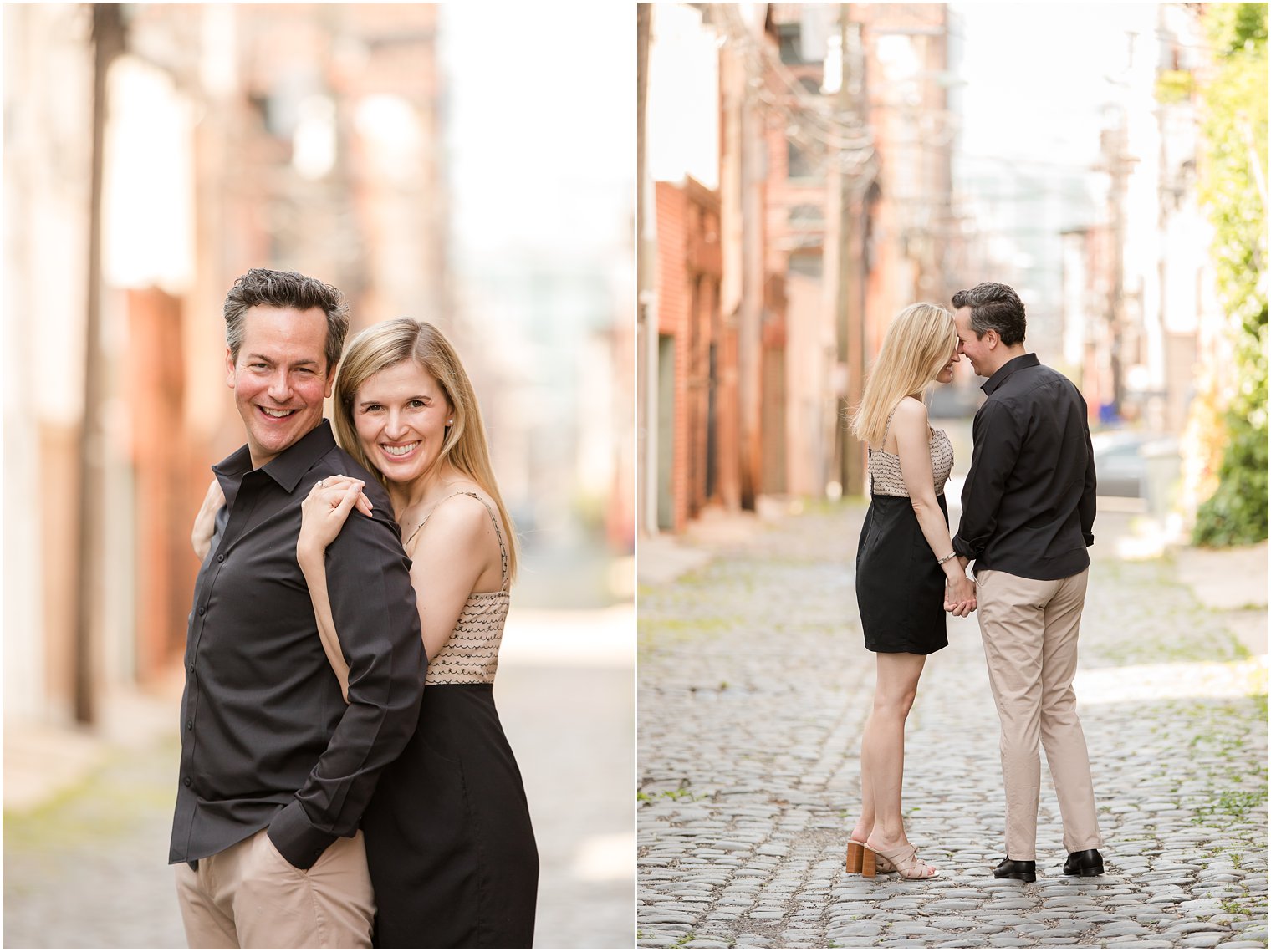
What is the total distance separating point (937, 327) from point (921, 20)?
1.43m

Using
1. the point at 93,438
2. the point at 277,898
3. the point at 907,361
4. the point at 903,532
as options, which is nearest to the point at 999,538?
the point at 903,532

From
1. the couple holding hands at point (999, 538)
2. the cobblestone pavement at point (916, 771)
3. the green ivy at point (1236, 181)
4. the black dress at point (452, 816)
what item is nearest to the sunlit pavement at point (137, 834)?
the cobblestone pavement at point (916, 771)

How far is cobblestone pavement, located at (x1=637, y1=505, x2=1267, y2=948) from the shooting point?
3881 millimetres

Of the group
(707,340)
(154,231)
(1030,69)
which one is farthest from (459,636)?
(154,231)

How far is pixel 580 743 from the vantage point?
21.3 metres

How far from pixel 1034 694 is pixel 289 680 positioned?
2.00m

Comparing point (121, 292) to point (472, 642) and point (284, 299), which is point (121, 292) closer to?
point (284, 299)

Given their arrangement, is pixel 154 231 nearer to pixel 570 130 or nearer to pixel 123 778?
pixel 123 778

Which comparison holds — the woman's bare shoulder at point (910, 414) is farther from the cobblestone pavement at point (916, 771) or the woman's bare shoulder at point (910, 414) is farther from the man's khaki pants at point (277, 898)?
the man's khaki pants at point (277, 898)

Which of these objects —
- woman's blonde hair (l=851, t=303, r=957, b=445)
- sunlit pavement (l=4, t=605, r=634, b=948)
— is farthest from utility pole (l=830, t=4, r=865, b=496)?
sunlit pavement (l=4, t=605, r=634, b=948)

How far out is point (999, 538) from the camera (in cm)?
362

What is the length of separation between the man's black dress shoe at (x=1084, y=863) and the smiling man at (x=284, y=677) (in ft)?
6.61

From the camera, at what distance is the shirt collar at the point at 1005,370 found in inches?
142

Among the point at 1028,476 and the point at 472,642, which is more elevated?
the point at 1028,476
